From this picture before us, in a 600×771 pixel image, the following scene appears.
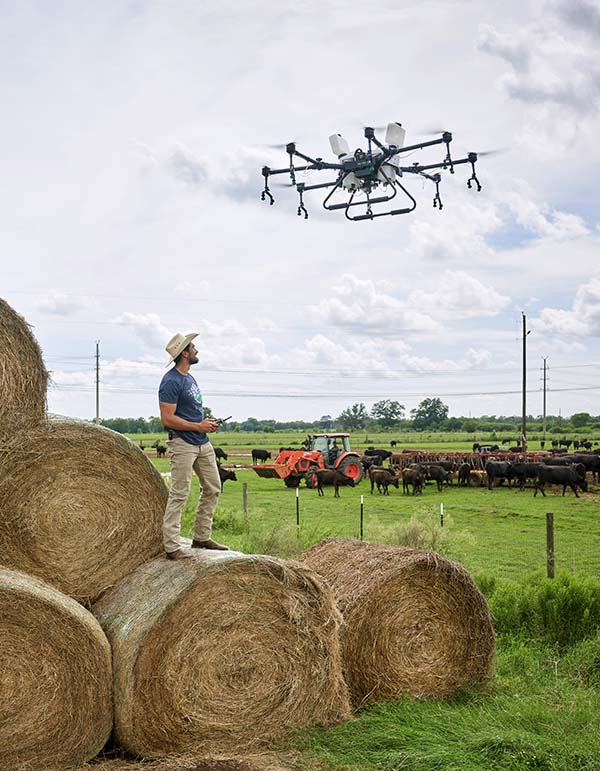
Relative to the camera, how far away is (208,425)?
6977 millimetres

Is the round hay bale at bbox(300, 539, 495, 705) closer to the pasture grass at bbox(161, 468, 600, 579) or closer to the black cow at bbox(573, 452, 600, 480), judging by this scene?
the pasture grass at bbox(161, 468, 600, 579)

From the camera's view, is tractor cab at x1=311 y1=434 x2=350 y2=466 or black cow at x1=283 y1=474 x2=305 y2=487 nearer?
black cow at x1=283 y1=474 x2=305 y2=487

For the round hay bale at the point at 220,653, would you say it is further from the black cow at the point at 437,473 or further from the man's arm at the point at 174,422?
the black cow at the point at 437,473

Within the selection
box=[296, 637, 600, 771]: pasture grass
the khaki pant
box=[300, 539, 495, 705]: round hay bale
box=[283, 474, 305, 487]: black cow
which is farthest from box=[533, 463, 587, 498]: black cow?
the khaki pant

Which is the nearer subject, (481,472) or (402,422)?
(481,472)

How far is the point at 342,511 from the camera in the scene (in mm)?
23953

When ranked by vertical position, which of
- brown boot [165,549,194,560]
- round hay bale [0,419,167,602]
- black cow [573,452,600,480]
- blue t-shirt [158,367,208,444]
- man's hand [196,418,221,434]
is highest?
blue t-shirt [158,367,208,444]

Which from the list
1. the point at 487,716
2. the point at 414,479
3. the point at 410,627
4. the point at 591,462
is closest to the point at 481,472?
the point at 414,479

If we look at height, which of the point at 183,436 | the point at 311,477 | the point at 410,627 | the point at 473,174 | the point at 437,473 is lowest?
the point at 311,477

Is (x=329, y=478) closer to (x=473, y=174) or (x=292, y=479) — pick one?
(x=292, y=479)

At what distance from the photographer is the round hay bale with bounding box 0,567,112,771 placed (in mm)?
5914

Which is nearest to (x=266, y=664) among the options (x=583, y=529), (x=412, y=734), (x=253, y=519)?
(x=412, y=734)

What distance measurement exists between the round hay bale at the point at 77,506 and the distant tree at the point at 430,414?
138 m

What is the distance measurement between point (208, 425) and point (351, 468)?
2667cm
